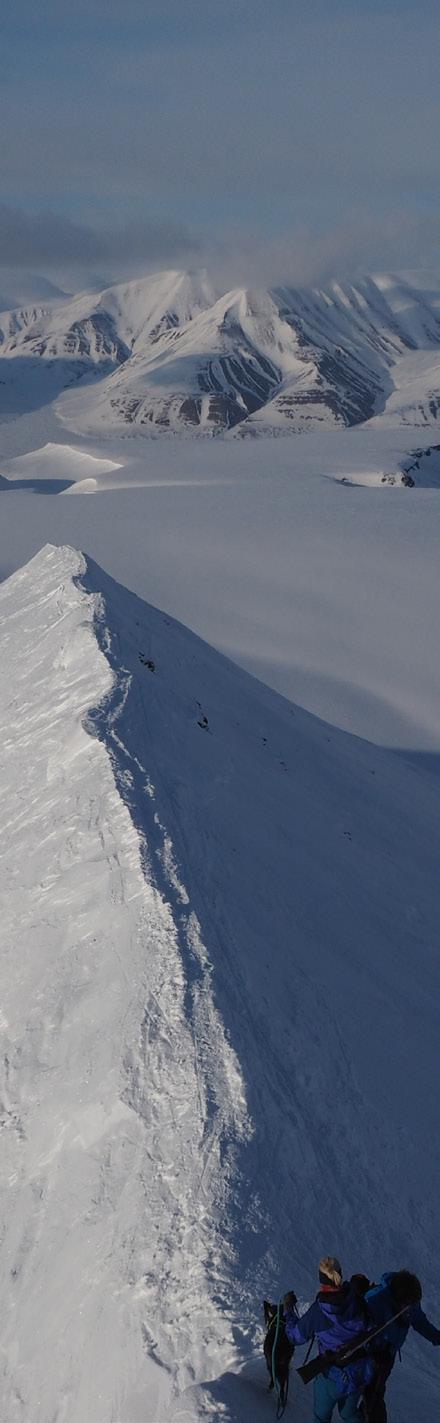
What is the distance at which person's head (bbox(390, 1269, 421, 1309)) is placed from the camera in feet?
19.9

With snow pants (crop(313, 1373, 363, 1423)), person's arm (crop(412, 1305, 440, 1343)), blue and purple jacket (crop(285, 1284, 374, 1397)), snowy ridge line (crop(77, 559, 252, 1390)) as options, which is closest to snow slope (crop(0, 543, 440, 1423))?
snowy ridge line (crop(77, 559, 252, 1390))

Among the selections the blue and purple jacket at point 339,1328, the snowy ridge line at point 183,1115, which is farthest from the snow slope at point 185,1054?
the blue and purple jacket at point 339,1328

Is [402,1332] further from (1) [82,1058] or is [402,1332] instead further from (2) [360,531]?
(2) [360,531]

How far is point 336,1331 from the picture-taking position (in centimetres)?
611

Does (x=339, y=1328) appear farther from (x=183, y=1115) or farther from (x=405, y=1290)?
(x=183, y=1115)

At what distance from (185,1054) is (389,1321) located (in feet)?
11.1

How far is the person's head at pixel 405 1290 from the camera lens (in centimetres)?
607

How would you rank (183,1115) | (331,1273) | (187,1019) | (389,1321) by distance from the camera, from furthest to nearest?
(187,1019)
(183,1115)
(331,1273)
(389,1321)

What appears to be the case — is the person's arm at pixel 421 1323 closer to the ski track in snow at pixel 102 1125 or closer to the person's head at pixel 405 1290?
the person's head at pixel 405 1290

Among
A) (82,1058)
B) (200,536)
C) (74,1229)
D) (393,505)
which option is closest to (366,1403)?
(74,1229)

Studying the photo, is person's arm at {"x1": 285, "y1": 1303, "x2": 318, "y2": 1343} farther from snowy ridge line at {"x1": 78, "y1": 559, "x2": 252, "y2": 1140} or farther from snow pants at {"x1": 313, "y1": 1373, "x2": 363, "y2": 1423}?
snowy ridge line at {"x1": 78, "y1": 559, "x2": 252, "y2": 1140}

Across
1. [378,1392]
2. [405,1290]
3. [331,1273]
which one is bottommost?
[378,1392]

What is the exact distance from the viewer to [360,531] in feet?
188

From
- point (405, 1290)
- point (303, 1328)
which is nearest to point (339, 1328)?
point (303, 1328)
